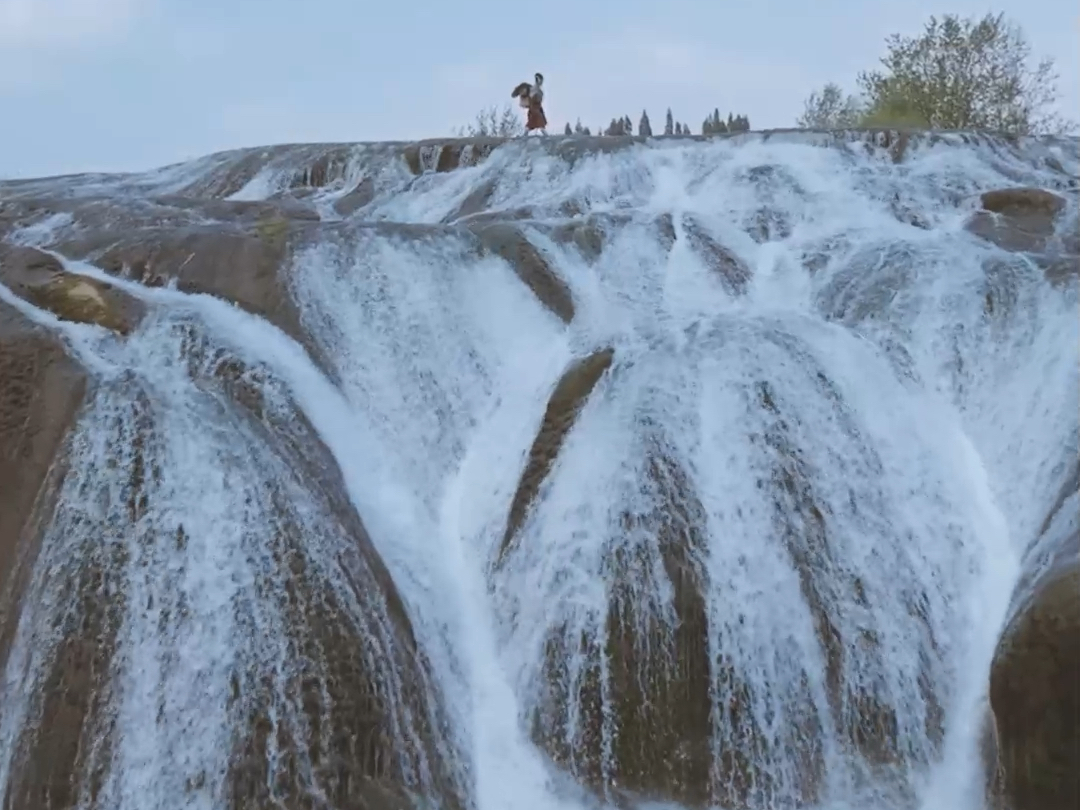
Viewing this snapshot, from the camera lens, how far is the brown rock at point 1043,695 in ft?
15.5

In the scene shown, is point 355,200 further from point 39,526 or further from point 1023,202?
point 39,526

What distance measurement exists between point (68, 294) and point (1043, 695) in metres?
6.21

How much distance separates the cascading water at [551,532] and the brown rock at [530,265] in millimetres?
108

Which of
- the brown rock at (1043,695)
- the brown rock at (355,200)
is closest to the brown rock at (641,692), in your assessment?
the brown rock at (1043,695)

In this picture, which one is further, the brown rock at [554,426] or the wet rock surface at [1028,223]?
the wet rock surface at [1028,223]

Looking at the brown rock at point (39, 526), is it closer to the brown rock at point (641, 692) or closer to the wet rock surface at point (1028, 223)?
the brown rock at point (641, 692)

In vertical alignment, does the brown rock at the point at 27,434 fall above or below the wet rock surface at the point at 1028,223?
below

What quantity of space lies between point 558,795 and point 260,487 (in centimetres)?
224

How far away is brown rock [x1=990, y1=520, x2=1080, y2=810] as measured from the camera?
4727mm

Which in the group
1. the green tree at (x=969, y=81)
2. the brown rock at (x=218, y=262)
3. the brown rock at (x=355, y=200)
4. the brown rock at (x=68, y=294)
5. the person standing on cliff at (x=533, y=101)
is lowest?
the brown rock at (x=68, y=294)

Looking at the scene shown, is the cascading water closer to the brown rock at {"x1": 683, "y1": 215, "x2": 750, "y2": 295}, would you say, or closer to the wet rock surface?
the brown rock at {"x1": 683, "y1": 215, "x2": 750, "y2": 295}

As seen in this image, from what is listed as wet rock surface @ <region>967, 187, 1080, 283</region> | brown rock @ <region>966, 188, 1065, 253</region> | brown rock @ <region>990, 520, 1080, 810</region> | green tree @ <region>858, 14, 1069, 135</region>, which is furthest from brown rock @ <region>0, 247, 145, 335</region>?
green tree @ <region>858, 14, 1069, 135</region>

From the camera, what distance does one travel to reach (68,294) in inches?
296

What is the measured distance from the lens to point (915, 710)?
20.3 feet
